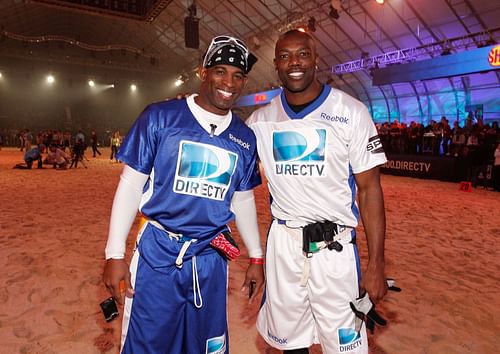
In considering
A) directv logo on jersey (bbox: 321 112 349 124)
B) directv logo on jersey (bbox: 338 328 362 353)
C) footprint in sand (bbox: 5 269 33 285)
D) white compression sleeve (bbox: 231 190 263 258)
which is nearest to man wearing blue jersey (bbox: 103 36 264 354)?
white compression sleeve (bbox: 231 190 263 258)

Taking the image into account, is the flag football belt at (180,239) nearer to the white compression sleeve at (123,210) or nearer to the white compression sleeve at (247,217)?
the white compression sleeve at (123,210)

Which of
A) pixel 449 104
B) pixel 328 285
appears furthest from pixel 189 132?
pixel 449 104

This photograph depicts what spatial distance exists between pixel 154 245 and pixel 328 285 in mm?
967

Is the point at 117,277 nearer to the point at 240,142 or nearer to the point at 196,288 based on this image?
the point at 196,288

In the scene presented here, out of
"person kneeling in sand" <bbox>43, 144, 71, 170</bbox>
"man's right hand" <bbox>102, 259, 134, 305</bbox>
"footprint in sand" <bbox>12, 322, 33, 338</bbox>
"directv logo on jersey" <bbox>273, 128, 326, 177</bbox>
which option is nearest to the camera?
"man's right hand" <bbox>102, 259, 134, 305</bbox>

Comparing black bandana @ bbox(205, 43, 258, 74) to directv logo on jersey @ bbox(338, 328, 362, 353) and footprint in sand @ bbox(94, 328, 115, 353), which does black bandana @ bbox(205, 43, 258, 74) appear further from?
footprint in sand @ bbox(94, 328, 115, 353)

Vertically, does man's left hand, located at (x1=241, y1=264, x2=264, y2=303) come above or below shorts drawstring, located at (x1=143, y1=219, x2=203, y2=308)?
below

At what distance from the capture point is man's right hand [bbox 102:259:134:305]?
1.75 meters

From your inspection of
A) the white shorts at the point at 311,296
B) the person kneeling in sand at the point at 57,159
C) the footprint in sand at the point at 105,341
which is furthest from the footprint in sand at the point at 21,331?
the person kneeling in sand at the point at 57,159

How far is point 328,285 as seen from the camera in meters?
2.00

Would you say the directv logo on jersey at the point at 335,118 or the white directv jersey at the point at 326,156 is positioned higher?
the directv logo on jersey at the point at 335,118

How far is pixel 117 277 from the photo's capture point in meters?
1.75

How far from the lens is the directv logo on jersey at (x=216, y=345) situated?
1912 millimetres

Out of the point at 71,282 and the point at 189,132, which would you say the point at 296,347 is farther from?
the point at 71,282
